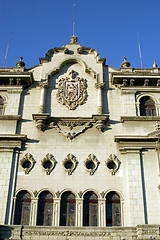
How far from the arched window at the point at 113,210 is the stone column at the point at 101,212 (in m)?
0.26

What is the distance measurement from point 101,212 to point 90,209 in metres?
0.66

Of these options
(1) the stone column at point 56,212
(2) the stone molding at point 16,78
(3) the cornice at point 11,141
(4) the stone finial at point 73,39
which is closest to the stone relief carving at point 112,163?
(1) the stone column at point 56,212

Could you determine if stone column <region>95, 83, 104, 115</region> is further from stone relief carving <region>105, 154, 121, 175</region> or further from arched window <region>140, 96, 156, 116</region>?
stone relief carving <region>105, 154, 121, 175</region>

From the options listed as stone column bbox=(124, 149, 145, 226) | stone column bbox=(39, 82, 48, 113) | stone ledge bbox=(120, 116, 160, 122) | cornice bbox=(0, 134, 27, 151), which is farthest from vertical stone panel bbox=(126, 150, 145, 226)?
cornice bbox=(0, 134, 27, 151)

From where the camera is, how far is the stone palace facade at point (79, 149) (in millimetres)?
18891

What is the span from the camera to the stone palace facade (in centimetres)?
1889

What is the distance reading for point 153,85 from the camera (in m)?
24.0

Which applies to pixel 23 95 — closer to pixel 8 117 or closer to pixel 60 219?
pixel 8 117

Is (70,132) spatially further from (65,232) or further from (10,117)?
(65,232)

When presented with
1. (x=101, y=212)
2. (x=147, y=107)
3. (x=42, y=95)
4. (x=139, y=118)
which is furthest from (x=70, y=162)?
(x=147, y=107)

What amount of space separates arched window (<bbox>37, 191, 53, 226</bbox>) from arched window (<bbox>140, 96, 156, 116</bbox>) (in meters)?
8.41

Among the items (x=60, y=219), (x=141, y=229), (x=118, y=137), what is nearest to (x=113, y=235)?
(x=141, y=229)

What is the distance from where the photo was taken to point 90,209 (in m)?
19.4

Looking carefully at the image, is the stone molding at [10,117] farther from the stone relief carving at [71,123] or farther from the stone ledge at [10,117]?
the stone relief carving at [71,123]
